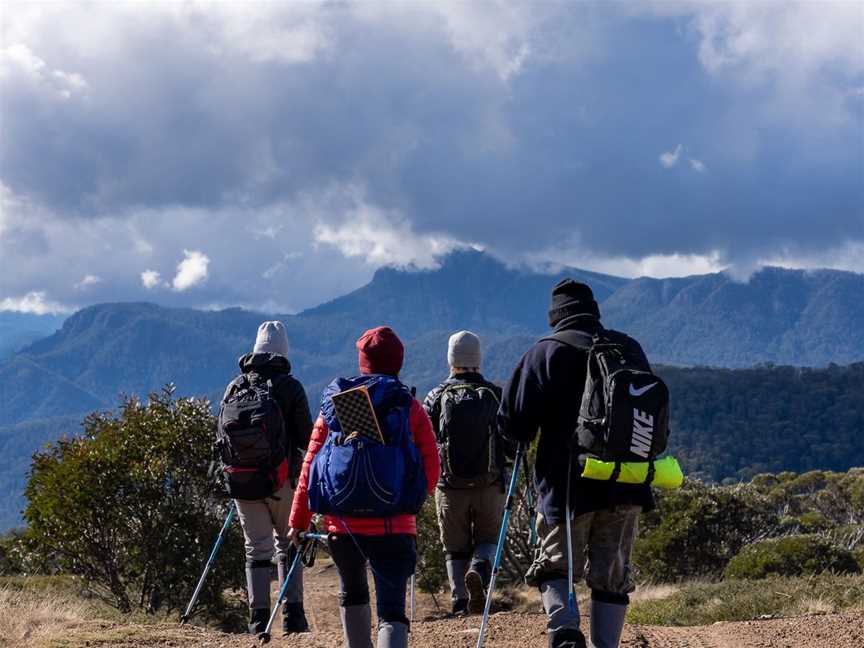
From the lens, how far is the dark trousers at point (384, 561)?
5.50 meters

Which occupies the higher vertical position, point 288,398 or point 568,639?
point 288,398

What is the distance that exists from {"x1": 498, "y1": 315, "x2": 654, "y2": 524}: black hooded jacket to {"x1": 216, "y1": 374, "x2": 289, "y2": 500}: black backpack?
225 centimetres

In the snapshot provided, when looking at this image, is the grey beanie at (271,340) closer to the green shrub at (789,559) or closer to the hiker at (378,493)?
the hiker at (378,493)

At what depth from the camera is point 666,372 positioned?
16400 centimetres

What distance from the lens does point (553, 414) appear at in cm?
573

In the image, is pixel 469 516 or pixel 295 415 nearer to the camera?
pixel 295 415

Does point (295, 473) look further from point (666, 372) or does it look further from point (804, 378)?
point (666, 372)

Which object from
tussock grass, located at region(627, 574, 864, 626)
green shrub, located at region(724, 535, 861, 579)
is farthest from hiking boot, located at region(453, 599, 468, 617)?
green shrub, located at region(724, 535, 861, 579)

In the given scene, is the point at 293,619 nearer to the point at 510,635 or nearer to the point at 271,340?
the point at 510,635

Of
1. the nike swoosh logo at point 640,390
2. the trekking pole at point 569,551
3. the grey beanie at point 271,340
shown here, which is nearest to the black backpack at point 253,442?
the grey beanie at point 271,340

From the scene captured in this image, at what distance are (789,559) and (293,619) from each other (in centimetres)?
788

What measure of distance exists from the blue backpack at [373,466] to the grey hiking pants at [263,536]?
2.22 m

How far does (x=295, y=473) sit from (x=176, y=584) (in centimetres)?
393

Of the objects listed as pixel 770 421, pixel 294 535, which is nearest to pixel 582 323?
pixel 294 535
